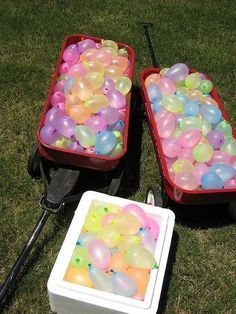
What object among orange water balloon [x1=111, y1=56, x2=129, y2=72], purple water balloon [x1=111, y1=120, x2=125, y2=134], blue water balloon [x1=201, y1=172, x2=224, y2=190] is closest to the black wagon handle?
orange water balloon [x1=111, y1=56, x2=129, y2=72]

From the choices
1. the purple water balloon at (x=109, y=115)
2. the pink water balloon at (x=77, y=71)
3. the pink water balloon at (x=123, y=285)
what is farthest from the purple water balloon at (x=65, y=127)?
the pink water balloon at (x=123, y=285)

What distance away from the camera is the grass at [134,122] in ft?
8.50

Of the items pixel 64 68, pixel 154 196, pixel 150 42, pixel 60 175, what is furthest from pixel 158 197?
pixel 150 42

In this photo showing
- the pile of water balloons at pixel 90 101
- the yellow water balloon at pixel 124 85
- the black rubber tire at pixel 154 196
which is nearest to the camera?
the pile of water balloons at pixel 90 101

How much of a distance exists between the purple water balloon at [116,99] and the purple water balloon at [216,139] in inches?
21.8

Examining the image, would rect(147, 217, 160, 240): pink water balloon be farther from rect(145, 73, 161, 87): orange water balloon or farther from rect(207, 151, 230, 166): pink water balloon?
rect(145, 73, 161, 87): orange water balloon

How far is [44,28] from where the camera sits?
4.31m

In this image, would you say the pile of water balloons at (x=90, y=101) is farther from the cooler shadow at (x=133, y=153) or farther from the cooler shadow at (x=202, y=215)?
the cooler shadow at (x=202, y=215)

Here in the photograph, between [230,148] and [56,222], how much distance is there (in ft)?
3.57

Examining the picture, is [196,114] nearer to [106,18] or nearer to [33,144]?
[33,144]

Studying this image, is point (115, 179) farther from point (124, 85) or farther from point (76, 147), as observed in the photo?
point (124, 85)

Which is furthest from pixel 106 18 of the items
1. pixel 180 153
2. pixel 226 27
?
pixel 180 153

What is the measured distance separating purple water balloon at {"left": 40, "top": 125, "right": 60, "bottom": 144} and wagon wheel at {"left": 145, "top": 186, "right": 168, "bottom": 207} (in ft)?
2.17

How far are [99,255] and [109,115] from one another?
0.92 metres
